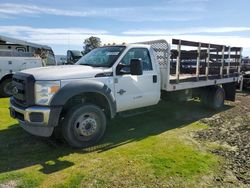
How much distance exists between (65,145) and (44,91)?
131 cm

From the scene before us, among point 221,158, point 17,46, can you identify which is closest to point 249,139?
point 221,158

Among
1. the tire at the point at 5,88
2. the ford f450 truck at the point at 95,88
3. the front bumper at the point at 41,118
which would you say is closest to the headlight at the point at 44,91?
the ford f450 truck at the point at 95,88

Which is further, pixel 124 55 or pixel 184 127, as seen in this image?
pixel 184 127

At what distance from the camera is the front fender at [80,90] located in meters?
4.91

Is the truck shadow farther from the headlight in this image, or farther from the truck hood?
the truck hood

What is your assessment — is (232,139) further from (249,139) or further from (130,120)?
(130,120)

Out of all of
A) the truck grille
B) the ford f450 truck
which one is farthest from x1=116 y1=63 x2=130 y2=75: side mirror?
the truck grille

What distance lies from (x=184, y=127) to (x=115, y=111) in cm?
214

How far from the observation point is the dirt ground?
4.32 m

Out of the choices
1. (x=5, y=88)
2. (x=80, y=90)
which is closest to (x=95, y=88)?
(x=80, y=90)

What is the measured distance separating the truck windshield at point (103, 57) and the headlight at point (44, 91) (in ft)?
4.81

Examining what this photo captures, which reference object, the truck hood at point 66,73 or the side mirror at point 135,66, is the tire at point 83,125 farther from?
the side mirror at point 135,66

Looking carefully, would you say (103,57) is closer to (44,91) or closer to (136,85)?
(136,85)

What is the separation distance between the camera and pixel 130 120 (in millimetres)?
7539
